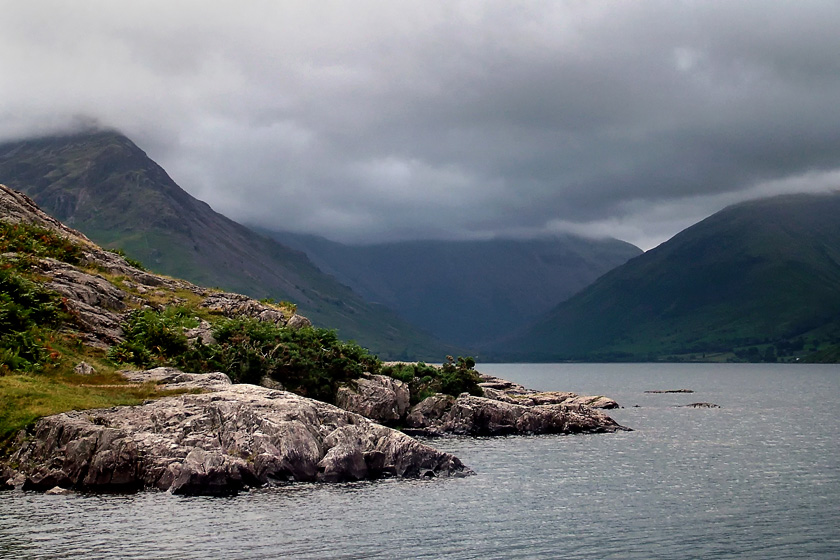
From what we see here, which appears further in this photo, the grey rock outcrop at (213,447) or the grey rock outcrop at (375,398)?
the grey rock outcrop at (375,398)

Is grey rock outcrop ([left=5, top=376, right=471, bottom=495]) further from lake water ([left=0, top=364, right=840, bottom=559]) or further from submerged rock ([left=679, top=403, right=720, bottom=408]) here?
submerged rock ([left=679, top=403, right=720, bottom=408])

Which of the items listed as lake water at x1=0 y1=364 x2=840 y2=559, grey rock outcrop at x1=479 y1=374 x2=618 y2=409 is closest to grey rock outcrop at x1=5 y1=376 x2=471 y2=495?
lake water at x1=0 y1=364 x2=840 y2=559

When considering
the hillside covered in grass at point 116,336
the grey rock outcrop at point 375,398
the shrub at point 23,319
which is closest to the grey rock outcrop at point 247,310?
the hillside covered in grass at point 116,336

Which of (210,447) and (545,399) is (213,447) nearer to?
(210,447)

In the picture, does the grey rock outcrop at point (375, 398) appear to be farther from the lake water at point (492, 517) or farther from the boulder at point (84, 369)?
the boulder at point (84, 369)

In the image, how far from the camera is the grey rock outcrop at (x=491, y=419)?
102663mm

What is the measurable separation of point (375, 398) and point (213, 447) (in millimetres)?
43496

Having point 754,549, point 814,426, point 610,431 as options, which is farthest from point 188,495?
point 814,426

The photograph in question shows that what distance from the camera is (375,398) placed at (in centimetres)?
9694

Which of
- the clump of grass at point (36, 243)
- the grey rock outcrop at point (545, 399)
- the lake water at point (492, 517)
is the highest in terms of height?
the clump of grass at point (36, 243)

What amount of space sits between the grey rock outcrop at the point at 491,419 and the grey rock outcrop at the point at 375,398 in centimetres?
346

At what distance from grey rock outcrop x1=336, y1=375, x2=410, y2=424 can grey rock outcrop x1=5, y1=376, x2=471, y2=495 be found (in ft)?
104

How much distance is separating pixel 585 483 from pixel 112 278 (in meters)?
70.5

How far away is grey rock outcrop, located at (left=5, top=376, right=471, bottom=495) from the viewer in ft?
172
